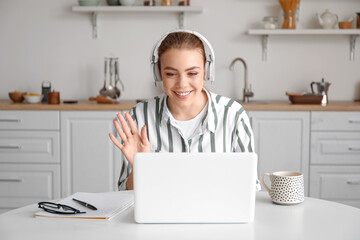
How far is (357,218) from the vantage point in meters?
1.35

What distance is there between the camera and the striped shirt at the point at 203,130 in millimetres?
1818

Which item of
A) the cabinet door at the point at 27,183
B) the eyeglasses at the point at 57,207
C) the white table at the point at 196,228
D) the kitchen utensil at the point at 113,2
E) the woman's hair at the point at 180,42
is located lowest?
the cabinet door at the point at 27,183

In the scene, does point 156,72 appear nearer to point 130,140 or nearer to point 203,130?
point 203,130

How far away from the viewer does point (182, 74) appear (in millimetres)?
1754

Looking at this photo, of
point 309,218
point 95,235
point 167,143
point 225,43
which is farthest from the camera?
point 225,43

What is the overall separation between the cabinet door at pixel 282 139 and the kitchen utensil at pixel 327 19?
30.7 inches

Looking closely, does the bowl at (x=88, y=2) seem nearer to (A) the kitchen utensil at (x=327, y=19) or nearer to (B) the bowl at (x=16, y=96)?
(B) the bowl at (x=16, y=96)

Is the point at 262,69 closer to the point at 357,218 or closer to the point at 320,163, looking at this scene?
the point at 320,163

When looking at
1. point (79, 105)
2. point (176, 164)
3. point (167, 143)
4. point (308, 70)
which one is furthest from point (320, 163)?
point (176, 164)

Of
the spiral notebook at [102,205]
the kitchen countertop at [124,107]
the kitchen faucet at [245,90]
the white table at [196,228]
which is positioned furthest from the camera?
the kitchen faucet at [245,90]

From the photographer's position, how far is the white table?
1.19m

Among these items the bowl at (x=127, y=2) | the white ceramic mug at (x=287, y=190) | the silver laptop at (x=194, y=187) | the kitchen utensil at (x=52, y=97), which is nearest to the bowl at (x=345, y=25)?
the bowl at (x=127, y=2)

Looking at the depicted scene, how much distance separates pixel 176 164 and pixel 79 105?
2406 mm

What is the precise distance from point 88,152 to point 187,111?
1855 millimetres
